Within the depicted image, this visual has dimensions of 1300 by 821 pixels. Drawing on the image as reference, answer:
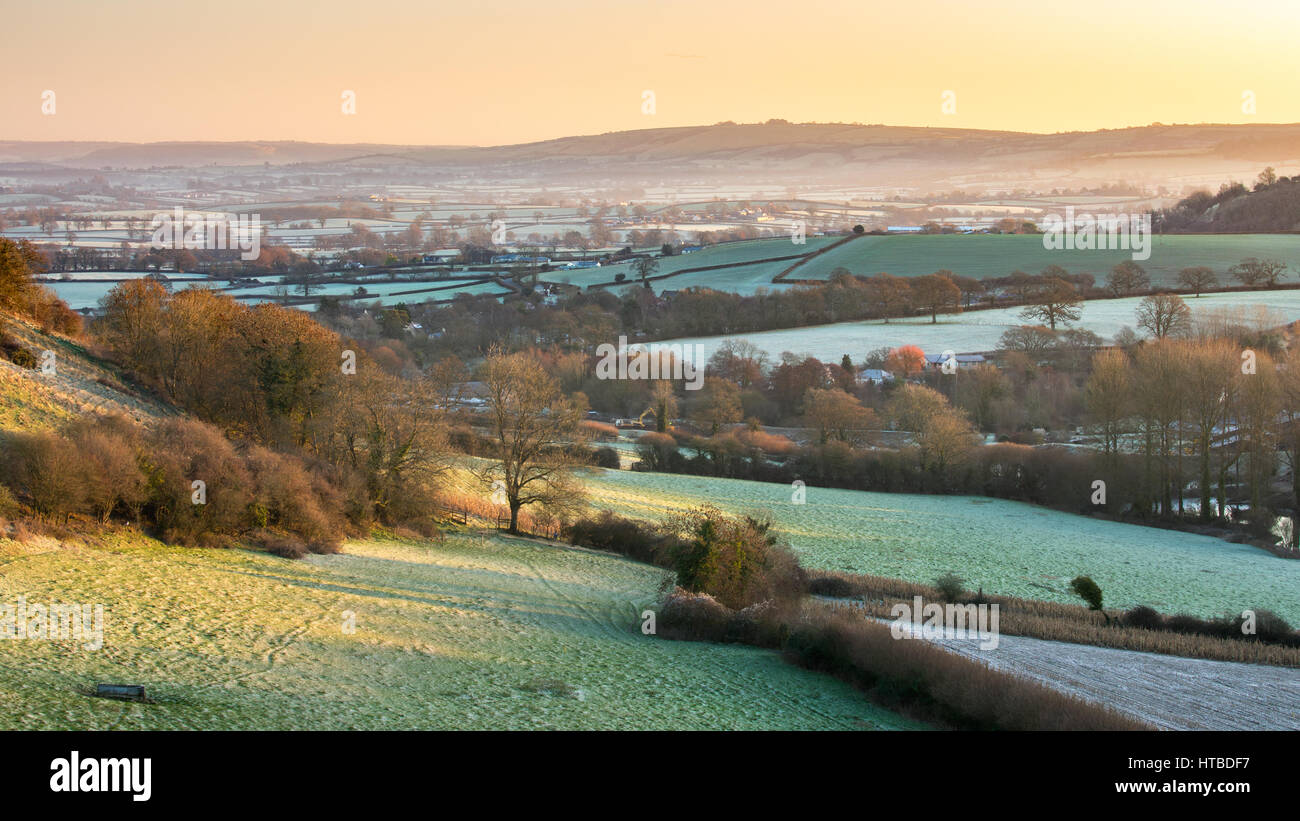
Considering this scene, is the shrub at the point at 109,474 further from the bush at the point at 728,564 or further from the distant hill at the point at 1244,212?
the distant hill at the point at 1244,212

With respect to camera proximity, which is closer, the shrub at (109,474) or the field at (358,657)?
the field at (358,657)

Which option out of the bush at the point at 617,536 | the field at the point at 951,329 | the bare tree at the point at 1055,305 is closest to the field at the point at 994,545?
the bush at the point at 617,536

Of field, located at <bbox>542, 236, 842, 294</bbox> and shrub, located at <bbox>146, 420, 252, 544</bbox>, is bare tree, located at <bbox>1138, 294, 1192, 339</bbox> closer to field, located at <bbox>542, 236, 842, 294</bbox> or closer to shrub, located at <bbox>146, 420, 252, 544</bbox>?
field, located at <bbox>542, 236, 842, 294</bbox>

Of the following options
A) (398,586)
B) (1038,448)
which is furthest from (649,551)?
(1038,448)

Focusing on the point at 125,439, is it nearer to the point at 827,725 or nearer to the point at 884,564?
the point at 827,725

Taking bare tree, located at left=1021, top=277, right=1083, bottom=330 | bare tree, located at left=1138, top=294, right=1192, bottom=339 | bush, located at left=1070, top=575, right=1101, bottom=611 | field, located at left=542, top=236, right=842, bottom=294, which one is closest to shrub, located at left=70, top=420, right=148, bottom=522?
bush, located at left=1070, top=575, right=1101, bottom=611

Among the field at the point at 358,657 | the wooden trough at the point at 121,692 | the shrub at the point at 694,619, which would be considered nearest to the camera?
the wooden trough at the point at 121,692
